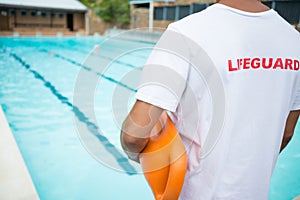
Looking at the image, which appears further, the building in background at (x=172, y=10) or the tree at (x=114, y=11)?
the tree at (x=114, y=11)

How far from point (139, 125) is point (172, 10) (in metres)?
20.2

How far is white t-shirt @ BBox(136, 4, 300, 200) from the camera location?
72 cm

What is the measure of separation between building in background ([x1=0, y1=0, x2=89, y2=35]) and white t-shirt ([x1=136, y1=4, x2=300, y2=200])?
22140mm

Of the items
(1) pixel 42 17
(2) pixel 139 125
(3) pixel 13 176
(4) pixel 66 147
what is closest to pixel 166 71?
(2) pixel 139 125

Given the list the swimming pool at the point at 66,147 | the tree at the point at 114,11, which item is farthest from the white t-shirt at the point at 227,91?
the tree at the point at 114,11

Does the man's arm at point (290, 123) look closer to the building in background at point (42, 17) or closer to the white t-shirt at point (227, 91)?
the white t-shirt at point (227, 91)

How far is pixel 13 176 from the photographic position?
237 centimetres

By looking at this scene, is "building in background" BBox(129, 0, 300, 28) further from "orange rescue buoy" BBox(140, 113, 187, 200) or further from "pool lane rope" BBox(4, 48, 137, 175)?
"orange rescue buoy" BBox(140, 113, 187, 200)

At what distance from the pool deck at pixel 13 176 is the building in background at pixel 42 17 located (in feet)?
65.1

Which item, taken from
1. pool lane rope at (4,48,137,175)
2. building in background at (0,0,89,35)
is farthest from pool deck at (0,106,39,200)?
building in background at (0,0,89,35)

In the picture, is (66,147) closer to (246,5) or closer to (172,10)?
(246,5)

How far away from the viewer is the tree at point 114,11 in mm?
25703

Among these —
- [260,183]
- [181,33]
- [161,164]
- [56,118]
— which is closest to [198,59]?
[181,33]

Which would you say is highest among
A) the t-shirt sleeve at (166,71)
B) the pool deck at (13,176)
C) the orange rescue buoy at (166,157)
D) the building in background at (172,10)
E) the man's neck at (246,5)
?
the building in background at (172,10)
